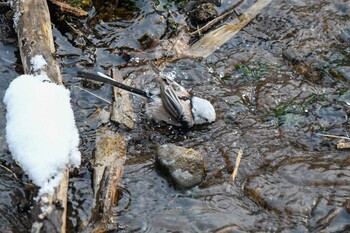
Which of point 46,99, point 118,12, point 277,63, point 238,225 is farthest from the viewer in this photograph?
point 118,12

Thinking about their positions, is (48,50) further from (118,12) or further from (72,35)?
(118,12)

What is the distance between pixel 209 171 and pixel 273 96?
4.32 ft

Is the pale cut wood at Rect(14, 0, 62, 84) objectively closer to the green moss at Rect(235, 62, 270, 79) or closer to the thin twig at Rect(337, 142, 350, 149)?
the green moss at Rect(235, 62, 270, 79)

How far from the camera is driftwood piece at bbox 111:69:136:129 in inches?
184

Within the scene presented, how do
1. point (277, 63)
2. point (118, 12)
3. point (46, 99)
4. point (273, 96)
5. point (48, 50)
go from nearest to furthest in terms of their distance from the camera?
point (46, 99)
point (48, 50)
point (273, 96)
point (277, 63)
point (118, 12)

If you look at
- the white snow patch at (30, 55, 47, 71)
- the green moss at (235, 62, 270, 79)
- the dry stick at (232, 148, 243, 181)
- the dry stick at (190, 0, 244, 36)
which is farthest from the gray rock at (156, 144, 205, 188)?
the dry stick at (190, 0, 244, 36)

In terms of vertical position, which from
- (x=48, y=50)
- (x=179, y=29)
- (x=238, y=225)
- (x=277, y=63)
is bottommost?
(x=238, y=225)

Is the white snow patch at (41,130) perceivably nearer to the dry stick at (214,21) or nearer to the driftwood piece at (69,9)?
the driftwood piece at (69,9)

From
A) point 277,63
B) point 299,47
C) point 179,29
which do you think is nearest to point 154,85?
point 179,29

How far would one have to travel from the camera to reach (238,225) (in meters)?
3.88

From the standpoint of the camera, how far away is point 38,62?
446cm

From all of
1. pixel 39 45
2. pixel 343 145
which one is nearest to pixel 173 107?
pixel 39 45

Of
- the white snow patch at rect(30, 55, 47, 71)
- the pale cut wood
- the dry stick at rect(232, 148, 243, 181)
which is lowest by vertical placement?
the dry stick at rect(232, 148, 243, 181)

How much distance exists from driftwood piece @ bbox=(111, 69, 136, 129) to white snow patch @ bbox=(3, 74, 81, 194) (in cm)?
56
